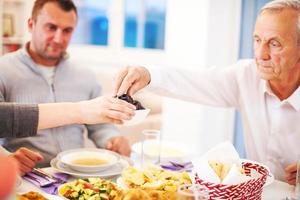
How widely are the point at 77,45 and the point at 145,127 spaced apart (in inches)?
96.4

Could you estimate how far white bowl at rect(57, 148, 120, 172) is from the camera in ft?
4.63

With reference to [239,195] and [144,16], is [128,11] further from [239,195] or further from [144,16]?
[239,195]

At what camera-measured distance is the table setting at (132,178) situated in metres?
1.05

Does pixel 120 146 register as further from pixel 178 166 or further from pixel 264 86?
pixel 264 86

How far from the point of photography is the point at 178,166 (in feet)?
5.19

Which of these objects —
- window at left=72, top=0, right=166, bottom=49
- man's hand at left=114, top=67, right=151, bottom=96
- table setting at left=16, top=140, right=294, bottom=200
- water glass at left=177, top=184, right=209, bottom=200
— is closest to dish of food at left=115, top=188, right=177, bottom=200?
table setting at left=16, top=140, right=294, bottom=200

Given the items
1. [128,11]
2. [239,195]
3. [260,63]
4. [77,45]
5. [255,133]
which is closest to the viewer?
[239,195]

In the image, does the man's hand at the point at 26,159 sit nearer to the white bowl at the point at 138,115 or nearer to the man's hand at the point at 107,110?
the man's hand at the point at 107,110

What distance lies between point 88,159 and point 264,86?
2.68 feet

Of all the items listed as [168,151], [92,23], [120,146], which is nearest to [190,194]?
[168,151]

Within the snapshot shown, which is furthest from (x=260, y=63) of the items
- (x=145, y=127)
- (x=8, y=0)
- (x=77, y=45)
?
(x=77, y=45)

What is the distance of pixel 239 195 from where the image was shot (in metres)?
1.04

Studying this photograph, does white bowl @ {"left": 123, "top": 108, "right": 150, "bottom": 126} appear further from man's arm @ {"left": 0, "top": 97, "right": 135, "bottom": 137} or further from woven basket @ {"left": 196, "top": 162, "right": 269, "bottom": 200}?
woven basket @ {"left": 196, "top": 162, "right": 269, "bottom": 200}

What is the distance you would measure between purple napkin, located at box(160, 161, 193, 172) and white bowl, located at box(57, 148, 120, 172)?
20 centimetres
